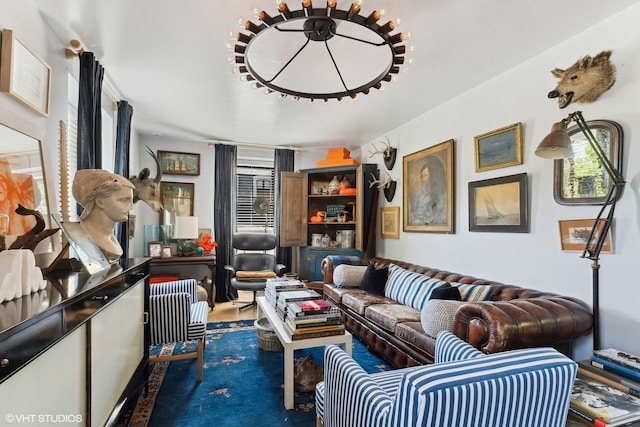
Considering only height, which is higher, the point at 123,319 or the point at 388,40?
the point at 388,40

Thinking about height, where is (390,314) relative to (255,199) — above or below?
below

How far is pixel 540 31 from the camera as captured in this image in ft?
6.97

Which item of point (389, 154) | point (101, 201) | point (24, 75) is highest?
point (389, 154)

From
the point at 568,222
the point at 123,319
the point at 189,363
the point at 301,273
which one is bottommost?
the point at 189,363

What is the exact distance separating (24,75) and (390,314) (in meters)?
3.08

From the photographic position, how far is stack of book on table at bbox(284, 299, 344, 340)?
227cm

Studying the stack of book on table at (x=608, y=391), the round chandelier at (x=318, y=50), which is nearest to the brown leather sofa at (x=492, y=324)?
the stack of book on table at (x=608, y=391)

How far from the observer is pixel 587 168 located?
6.93ft

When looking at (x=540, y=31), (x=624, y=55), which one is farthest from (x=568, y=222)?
(x=540, y=31)

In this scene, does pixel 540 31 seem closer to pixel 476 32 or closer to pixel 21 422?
pixel 476 32

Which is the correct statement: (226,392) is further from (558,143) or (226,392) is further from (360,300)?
(558,143)

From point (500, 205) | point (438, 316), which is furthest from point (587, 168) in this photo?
point (438, 316)

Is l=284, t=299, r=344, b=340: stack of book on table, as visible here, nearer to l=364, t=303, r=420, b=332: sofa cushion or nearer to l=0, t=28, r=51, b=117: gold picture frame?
l=364, t=303, r=420, b=332: sofa cushion

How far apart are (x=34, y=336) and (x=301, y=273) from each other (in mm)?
4552
